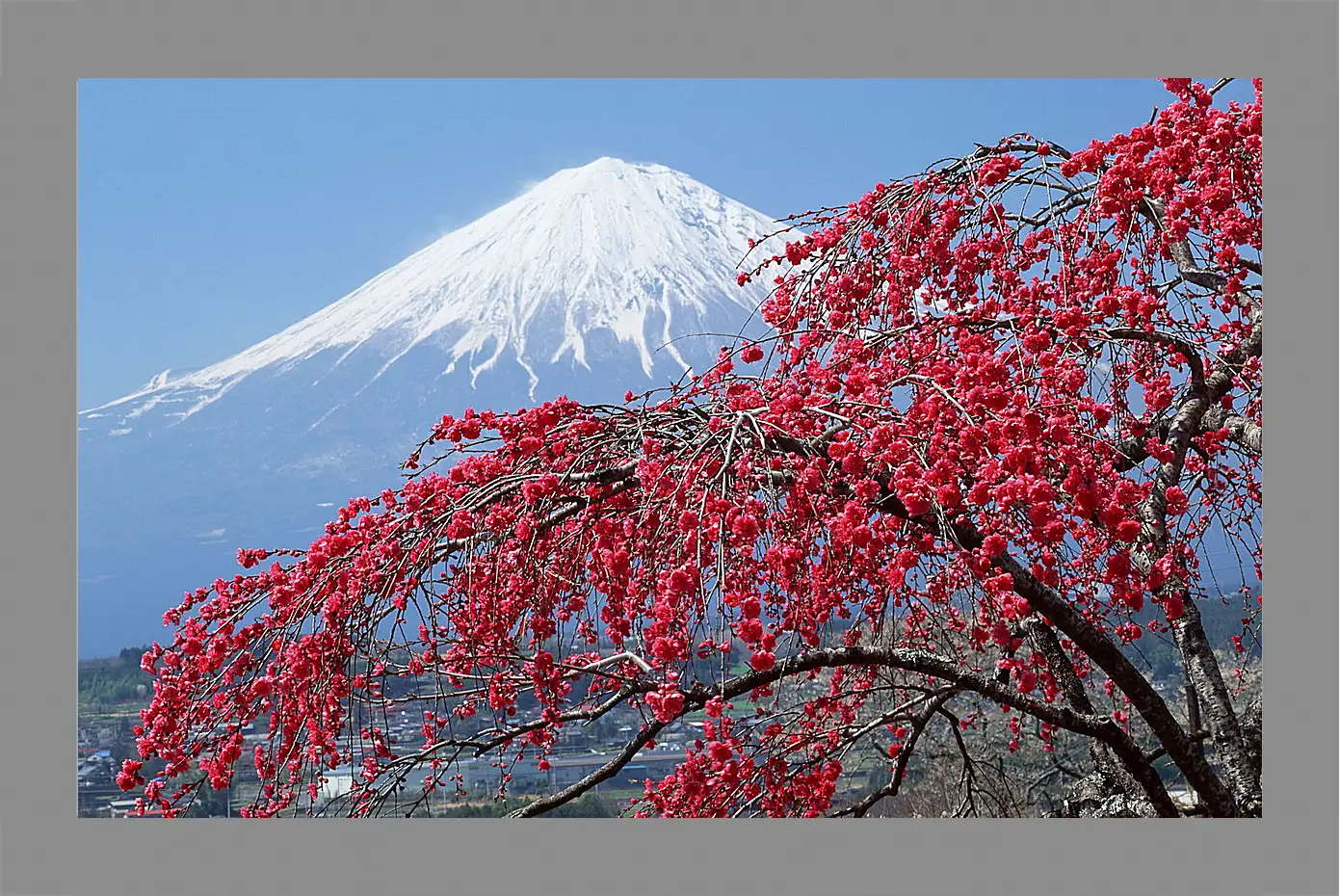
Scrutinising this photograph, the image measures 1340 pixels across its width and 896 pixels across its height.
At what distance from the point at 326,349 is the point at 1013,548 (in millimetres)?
3684

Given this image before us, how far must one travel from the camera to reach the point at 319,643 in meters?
1.98

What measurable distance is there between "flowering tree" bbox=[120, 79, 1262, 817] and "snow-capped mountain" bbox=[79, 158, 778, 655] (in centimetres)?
171

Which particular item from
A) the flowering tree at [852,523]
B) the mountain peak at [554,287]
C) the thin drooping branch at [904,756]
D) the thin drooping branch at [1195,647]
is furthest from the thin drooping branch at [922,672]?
the mountain peak at [554,287]

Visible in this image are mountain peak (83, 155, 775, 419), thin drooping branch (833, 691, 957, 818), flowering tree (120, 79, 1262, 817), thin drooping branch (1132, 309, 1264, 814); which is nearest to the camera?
flowering tree (120, 79, 1262, 817)

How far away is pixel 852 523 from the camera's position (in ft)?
6.20

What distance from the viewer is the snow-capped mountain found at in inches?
185

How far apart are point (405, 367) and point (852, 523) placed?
167 inches

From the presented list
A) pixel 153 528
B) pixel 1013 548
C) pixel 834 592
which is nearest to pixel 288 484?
pixel 153 528

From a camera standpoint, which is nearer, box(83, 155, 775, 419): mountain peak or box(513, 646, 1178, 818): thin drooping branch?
box(513, 646, 1178, 818): thin drooping branch

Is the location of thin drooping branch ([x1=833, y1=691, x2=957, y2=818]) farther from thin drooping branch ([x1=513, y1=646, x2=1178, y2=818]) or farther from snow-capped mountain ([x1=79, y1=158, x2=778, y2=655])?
snow-capped mountain ([x1=79, y1=158, x2=778, y2=655])

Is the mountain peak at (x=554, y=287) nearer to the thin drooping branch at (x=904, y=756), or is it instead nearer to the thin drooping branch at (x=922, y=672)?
the thin drooping branch at (x=904, y=756)

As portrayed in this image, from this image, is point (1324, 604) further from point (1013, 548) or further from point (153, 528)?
point (153, 528)

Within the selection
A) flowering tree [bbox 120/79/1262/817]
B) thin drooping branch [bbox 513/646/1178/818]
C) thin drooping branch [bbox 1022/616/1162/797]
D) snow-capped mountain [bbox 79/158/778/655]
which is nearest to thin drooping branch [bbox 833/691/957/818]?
flowering tree [bbox 120/79/1262/817]

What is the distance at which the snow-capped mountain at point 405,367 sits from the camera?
4.70 meters
